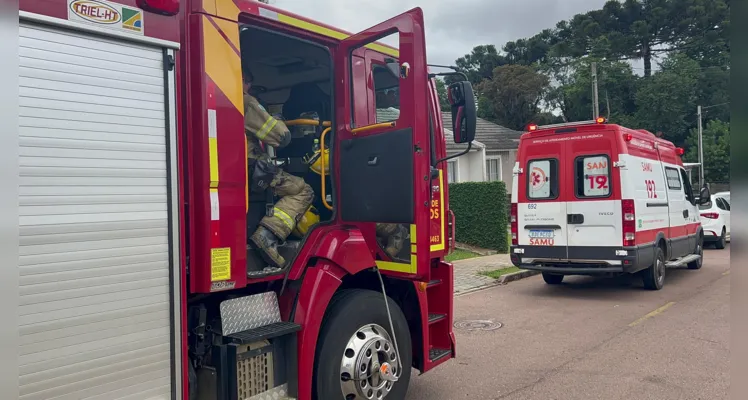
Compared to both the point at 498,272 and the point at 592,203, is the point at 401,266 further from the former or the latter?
the point at 498,272

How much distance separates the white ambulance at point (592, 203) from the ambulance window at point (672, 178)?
199 millimetres

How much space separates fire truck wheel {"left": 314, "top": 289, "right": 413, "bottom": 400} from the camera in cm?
374

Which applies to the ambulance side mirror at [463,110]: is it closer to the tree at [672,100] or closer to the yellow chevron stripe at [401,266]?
the yellow chevron stripe at [401,266]

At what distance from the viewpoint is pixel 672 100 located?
35.9 m

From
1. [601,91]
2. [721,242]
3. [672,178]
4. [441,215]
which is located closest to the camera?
[441,215]

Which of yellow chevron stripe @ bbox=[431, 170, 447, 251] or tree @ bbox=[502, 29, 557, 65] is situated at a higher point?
tree @ bbox=[502, 29, 557, 65]

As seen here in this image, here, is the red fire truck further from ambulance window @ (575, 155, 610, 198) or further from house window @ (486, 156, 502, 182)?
house window @ (486, 156, 502, 182)

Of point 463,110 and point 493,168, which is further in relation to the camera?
point 493,168

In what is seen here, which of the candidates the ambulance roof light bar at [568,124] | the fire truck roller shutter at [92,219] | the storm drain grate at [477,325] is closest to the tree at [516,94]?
the ambulance roof light bar at [568,124]

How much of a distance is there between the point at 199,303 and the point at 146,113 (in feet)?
3.86

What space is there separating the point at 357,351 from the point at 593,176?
658 centimetres

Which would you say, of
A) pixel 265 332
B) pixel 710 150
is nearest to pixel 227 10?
pixel 265 332

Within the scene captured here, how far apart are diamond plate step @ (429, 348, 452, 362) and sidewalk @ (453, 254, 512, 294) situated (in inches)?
208

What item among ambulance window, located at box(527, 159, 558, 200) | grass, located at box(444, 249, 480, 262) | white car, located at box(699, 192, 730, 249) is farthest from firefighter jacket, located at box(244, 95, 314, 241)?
white car, located at box(699, 192, 730, 249)
